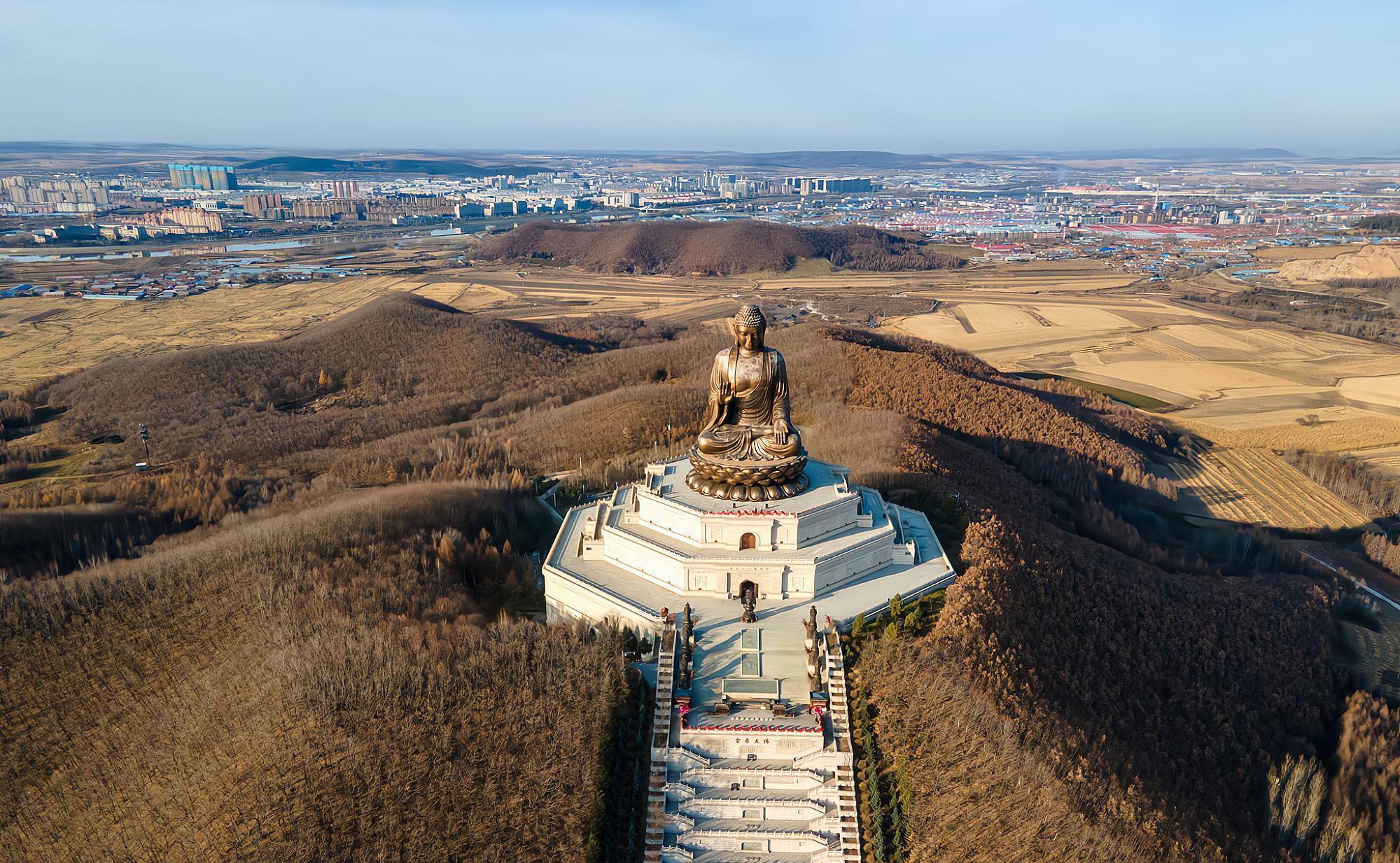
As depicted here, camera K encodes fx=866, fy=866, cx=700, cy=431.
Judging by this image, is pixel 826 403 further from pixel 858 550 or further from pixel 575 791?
pixel 575 791

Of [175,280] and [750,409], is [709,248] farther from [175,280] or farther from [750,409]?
[750,409]

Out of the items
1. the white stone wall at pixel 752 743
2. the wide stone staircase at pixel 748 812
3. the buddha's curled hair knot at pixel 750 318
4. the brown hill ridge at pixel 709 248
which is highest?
the buddha's curled hair knot at pixel 750 318

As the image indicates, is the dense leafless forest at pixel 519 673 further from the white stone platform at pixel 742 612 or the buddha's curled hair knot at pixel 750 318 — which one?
the buddha's curled hair knot at pixel 750 318

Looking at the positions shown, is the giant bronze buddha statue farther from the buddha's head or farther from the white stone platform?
the white stone platform

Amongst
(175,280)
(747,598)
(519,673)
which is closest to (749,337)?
(747,598)

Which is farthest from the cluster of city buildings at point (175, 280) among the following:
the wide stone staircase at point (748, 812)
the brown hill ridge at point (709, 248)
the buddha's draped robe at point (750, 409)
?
the wide stone staircase at point (748, 812)
